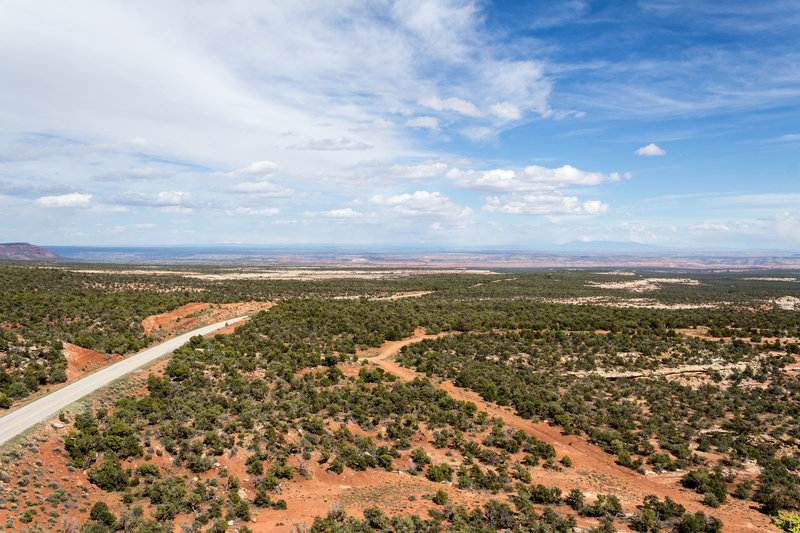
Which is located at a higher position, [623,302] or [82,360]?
[82,360]

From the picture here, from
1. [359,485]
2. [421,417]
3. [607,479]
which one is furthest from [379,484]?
[607,479]

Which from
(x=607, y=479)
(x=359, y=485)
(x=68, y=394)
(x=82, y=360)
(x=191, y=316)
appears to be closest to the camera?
(x=359, y=485)

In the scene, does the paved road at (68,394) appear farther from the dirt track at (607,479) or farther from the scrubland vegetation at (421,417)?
the dirt track at (607,479)

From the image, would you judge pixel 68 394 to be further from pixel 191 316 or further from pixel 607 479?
pixel 607 479

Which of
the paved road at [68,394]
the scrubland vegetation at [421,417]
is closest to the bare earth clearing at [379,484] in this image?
the scrubland vegetation at [421,417]

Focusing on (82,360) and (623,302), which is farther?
(623,302)

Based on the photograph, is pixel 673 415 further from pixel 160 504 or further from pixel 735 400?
pixel 160 504
